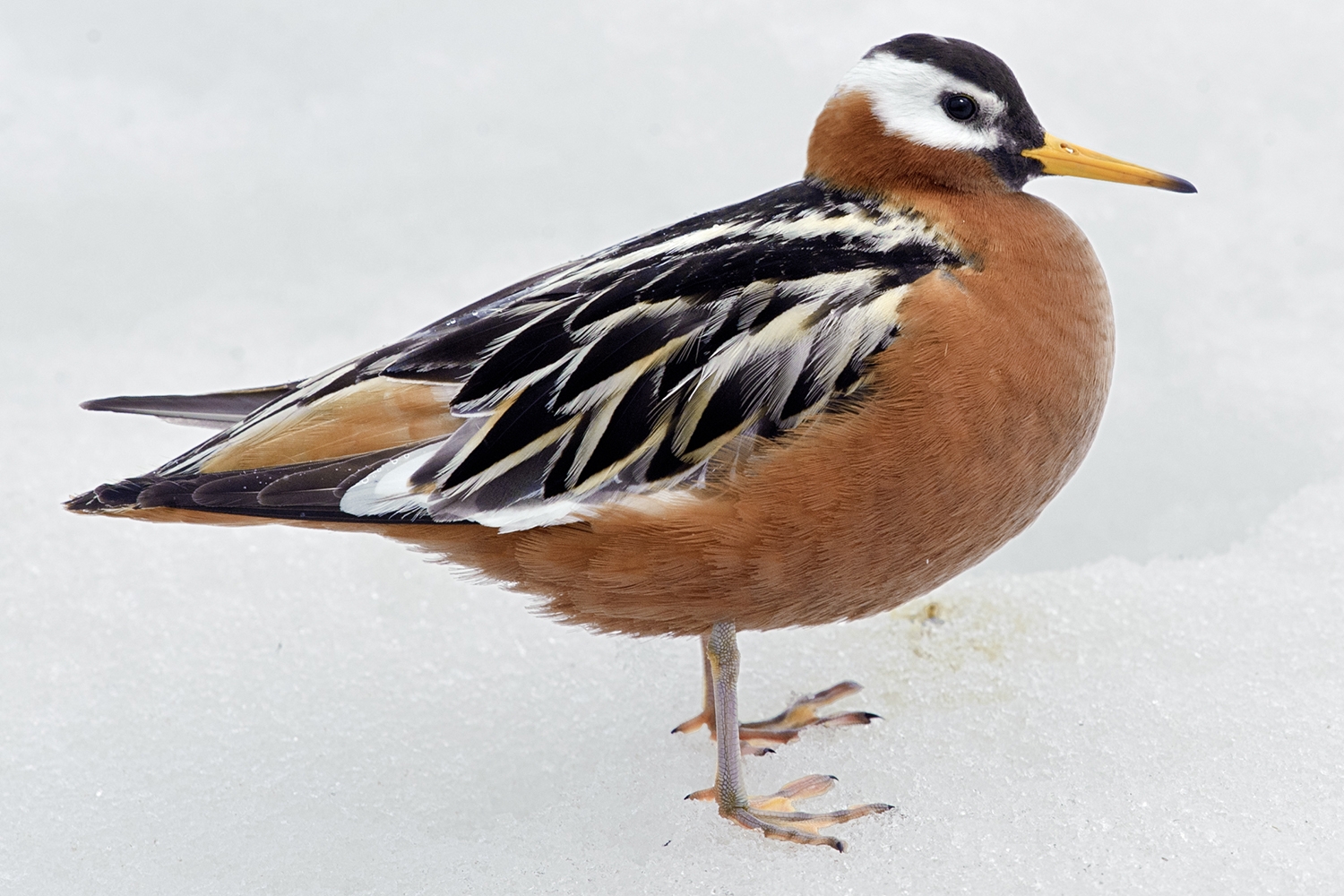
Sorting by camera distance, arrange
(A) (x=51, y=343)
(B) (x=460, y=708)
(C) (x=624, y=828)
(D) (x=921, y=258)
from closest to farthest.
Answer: (D) (x=921, y=258), (C) (x=624, y=828), (B) (x=460, y=708), (A) (x=51, y=343)

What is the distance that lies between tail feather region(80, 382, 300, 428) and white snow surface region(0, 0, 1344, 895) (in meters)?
0.92

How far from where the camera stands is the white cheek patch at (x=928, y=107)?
3.73 m

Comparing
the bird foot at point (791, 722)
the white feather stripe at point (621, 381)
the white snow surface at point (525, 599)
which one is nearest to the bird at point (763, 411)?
the white feather stripe at point (621, 381)

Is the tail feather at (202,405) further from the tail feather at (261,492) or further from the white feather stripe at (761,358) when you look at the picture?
the white feather stripe at (761,358)

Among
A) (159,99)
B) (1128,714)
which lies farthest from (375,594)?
(159,99)

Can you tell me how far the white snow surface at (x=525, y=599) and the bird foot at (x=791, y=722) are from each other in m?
0.09

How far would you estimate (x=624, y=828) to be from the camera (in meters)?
3.80

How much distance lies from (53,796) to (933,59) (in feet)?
10.8

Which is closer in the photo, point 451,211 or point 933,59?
point 933,59

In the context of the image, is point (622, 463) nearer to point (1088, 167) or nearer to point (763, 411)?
point (763, 411)

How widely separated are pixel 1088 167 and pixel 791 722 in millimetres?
1888

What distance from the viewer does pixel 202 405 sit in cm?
411

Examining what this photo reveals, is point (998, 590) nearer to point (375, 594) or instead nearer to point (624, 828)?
point (624, 828)

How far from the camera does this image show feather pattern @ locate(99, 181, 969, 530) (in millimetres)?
3402
